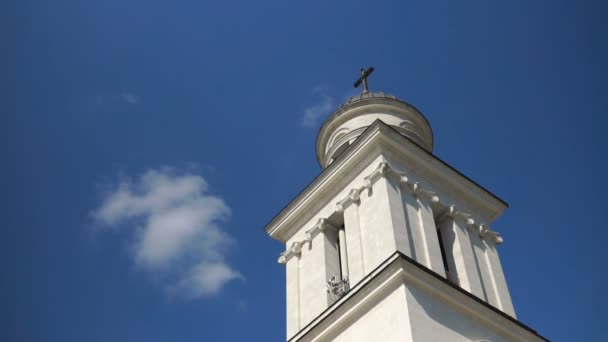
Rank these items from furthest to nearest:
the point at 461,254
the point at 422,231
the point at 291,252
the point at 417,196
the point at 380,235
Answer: the point at 291,252 → the point at 417,196 → the point at 461,254 → the point at 422,231 → the point at 380,235

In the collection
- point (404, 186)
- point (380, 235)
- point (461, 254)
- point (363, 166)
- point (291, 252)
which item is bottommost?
point (380, 235)

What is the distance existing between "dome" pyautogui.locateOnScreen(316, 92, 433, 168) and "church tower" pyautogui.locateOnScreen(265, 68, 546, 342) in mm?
161

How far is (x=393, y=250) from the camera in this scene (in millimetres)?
20781

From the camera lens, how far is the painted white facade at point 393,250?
63.6 ft

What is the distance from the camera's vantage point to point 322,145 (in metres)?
30.4

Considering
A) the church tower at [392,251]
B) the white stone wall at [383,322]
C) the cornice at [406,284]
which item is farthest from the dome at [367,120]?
the white stone wall at [383,322]

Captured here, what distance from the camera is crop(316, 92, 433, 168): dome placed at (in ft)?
94.7

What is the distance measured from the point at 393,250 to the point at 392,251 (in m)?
0.05

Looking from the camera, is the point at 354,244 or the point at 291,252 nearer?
the point at 354,244

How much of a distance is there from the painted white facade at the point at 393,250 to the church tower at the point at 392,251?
4cm

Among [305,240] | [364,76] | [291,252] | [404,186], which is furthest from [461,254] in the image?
[364,76]

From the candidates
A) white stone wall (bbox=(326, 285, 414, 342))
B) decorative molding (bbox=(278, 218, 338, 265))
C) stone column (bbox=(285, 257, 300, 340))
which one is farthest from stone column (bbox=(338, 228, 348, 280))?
white stone wall (bbox=(326, 285, 414, 342))

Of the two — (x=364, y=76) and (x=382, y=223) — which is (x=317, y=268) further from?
(x=364, y=76)

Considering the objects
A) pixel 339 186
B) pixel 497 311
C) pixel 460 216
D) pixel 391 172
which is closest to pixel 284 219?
pixel 339 186
